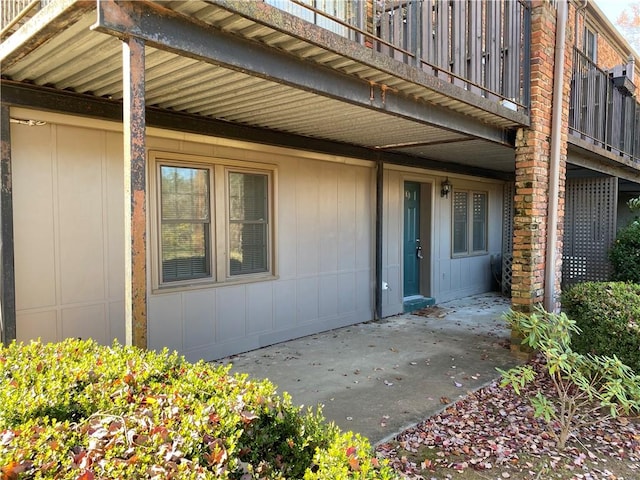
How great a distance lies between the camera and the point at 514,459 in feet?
Result: 10.2

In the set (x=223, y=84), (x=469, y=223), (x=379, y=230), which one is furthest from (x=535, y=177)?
(x=469, y=223)

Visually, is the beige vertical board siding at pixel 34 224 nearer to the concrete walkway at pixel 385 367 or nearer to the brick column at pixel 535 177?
the concrete walkway at pixel 385 367

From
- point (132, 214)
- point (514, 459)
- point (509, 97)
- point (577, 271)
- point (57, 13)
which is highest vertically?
point (509, 97)

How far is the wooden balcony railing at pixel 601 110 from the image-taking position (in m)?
7.02

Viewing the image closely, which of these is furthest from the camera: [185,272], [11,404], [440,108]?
[185,272]

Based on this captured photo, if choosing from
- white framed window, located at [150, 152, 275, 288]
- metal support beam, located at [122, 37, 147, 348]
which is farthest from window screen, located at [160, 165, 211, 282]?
Answer: metal support beam, located at [122, 37, 147, 348]

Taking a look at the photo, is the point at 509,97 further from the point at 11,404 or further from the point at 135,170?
the point at 11,404

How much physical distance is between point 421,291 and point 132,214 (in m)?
7.27

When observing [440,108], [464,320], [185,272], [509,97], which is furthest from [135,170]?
[464,320]

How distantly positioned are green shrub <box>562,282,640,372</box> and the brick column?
25.7 inches

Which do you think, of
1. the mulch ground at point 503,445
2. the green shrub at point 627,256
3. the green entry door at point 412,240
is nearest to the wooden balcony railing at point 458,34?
the green entry door at point 412,240

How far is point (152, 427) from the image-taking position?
1.67 meters

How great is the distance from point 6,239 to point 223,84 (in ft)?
7.28

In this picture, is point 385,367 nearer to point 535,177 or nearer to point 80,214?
point 535,177
